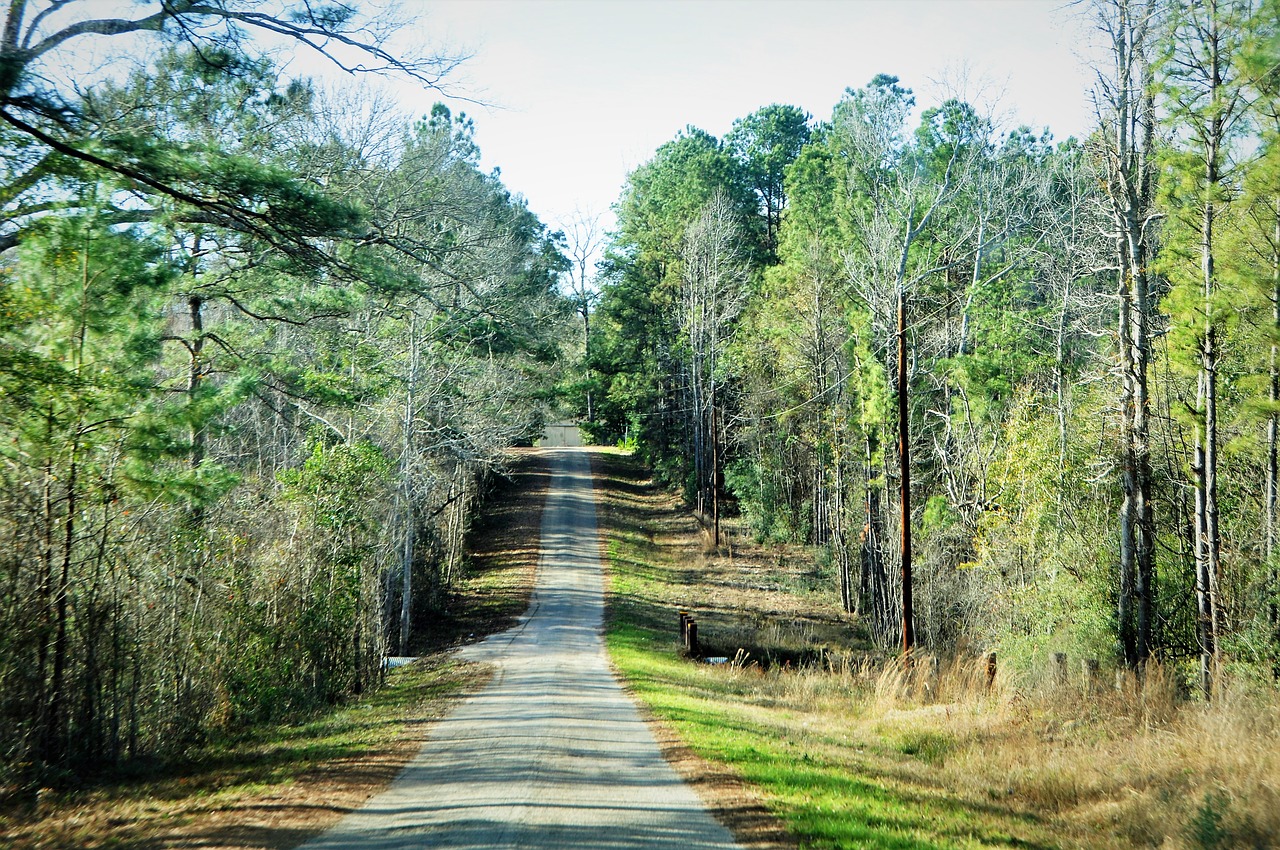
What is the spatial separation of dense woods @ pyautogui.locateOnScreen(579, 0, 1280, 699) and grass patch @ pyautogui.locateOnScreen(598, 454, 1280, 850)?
276 cm

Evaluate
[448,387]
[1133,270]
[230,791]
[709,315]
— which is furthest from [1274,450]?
[709,315]

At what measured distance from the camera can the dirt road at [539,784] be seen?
744 centimetres

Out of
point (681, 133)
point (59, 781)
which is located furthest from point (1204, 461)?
point (681, 133)

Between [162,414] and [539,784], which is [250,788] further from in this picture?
[162,414]

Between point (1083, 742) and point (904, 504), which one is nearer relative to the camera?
point (1083, 742)

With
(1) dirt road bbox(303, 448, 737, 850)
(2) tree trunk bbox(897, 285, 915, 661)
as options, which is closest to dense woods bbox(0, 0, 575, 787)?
(1) dirt road bbox(303, 448, 737, 850)

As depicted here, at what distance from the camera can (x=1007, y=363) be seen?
28.9m

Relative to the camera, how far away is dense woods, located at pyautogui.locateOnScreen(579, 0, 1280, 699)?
649 inches

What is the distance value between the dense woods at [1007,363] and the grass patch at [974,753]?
9.05 feet

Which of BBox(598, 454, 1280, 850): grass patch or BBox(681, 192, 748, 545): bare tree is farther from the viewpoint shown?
BBox(681, 192, 748, 545): bare tree

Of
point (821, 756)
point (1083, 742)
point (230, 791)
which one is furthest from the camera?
point (1083, 742)

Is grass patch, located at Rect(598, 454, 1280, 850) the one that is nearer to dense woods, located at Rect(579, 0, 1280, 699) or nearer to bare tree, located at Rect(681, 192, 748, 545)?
dense woods, located at Rect(579, 0, 1280, 699)

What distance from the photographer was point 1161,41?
17.6 m

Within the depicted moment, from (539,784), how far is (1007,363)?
79.3ft
